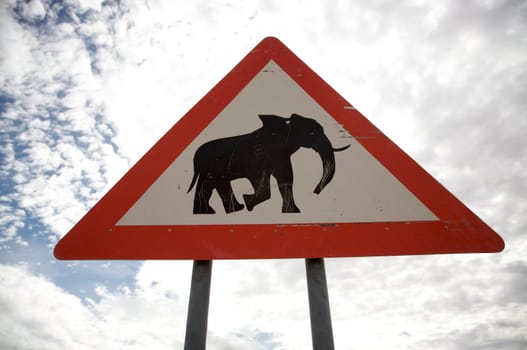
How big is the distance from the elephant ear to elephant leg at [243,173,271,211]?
221mm

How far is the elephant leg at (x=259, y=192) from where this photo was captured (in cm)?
98

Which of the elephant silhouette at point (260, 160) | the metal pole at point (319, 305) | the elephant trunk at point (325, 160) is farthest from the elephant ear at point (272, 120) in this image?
the metal pole at point (319, 305)

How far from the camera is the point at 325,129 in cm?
111

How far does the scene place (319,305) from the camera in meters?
0.88

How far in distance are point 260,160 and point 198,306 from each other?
1.75 feet

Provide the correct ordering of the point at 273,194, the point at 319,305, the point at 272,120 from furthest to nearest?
the point at 272,120 → the point at 273,194 → the point at 319,305

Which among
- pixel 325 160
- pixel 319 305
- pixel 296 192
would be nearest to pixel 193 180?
pixel 296 192

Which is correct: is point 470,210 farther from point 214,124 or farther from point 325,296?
point 214,124

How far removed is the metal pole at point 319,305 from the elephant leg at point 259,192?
264 mm

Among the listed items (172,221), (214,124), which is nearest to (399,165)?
(214,124)

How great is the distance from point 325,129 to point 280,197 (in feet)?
1.12

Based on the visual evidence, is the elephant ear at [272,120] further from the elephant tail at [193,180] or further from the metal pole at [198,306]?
the metal pole at [198,306]

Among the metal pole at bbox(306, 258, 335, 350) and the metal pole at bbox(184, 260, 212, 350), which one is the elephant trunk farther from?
the metal pole at bbox(184, 260, 212, 350)

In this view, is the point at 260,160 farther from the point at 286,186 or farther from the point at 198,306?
the point at 198,306
